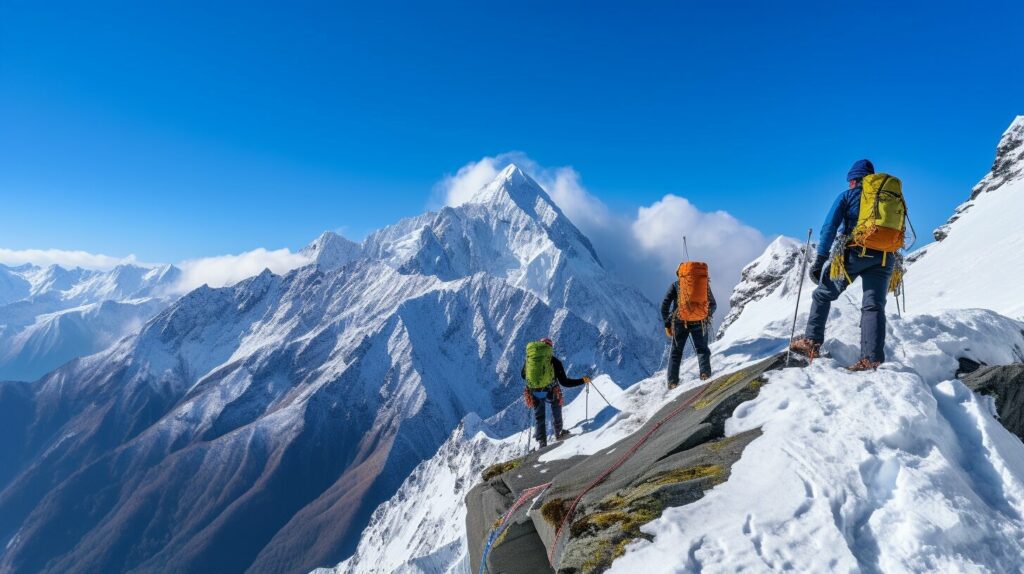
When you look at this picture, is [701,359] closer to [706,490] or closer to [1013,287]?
[706,490]

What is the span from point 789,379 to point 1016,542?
13.4ft

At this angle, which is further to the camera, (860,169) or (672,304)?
(672,304)

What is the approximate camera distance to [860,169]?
1089cm

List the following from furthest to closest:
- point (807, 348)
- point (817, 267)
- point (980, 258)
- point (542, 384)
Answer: point (980, 258) < point (542, 384) < point (817, 267) < point (807, 348)

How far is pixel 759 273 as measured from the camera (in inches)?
3209

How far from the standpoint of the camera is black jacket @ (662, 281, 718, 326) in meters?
15.6

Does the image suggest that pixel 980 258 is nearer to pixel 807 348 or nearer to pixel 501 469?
pixel 807 348

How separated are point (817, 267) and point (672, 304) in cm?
525

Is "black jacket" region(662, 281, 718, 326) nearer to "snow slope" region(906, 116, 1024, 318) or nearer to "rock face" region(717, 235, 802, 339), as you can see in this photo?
"snow slope" region(906, 116, 1024, 318)

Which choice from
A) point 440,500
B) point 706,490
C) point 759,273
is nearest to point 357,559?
point 440,500

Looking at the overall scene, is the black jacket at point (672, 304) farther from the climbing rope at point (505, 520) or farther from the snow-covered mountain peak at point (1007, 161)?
the snow-covered mountain peak at point (1007, 161)

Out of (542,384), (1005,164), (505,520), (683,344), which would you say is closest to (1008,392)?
(683,344)

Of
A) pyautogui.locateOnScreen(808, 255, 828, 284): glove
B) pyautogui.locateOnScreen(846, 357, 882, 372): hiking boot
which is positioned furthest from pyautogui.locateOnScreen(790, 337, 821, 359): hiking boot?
pyautogui.locateOnScreen(808, 255, 828, 284): glove

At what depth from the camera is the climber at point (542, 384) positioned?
58.6ft
